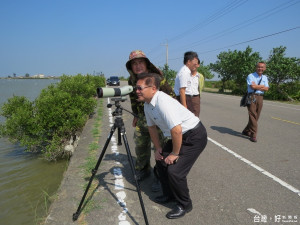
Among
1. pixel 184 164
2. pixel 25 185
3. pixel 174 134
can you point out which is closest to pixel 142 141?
pixel 184 164

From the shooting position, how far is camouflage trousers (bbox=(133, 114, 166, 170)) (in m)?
3.23

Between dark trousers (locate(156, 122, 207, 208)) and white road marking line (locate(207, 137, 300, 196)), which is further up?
dark trousers (locate(156, 122, 207, 208))

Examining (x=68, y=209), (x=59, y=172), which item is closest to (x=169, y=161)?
(x=68, y=209)

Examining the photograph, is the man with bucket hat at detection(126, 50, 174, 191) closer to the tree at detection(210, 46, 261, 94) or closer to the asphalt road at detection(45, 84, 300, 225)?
the asphalt road at detection(45, 84, 300, 225)

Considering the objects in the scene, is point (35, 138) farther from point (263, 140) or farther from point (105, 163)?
point (263, 140)

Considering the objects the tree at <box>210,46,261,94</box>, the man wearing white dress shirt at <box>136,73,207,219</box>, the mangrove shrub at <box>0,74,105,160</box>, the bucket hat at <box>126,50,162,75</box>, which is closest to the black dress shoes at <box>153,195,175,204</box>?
the man wearing white dress shirt at <box>136,73,207,219</box>

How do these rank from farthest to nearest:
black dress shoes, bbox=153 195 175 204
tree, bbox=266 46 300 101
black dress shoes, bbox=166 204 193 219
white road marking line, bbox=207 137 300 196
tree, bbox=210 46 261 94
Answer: tree, bbox=210 46 261 94 → tree, bbox=266 46 300 101 → white road marking line, bbox=207 137 300 196 → black dress shoes, bbox=153 195 175 204 → black dress shoes, bbox=166 204 193 219

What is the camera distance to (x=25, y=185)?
4.23m

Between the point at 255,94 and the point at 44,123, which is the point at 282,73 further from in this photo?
the point at 44,123

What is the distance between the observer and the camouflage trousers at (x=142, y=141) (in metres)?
3.23

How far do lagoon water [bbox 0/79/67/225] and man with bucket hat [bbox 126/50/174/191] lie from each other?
145 centimetres

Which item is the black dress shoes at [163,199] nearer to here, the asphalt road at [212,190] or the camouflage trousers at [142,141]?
the asphalt road at [212,190]

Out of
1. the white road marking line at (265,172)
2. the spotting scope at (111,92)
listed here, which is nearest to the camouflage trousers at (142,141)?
the spotting scope at (111,92)

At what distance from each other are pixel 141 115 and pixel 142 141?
1.27 feet
